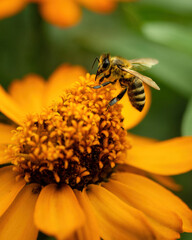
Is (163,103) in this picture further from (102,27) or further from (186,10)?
(102,27)

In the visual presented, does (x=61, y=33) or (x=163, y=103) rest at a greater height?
(x=61, y=33)

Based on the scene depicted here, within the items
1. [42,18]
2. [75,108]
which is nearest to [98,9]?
[42,18]

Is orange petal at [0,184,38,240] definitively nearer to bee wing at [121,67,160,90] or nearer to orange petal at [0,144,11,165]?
orange petal at [0,144,11,165]

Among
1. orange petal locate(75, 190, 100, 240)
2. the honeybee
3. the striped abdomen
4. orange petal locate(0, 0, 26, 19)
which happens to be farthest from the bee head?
orange petal locate(0, 0, 26, 19)

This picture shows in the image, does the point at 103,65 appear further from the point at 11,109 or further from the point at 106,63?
the point at 11,109

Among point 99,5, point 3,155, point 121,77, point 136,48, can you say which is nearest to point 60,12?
point 99,5

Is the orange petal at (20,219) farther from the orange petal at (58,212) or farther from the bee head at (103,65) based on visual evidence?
the bee head at (103,65)

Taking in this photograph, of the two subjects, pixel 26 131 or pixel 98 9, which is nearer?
pixel 26 131
